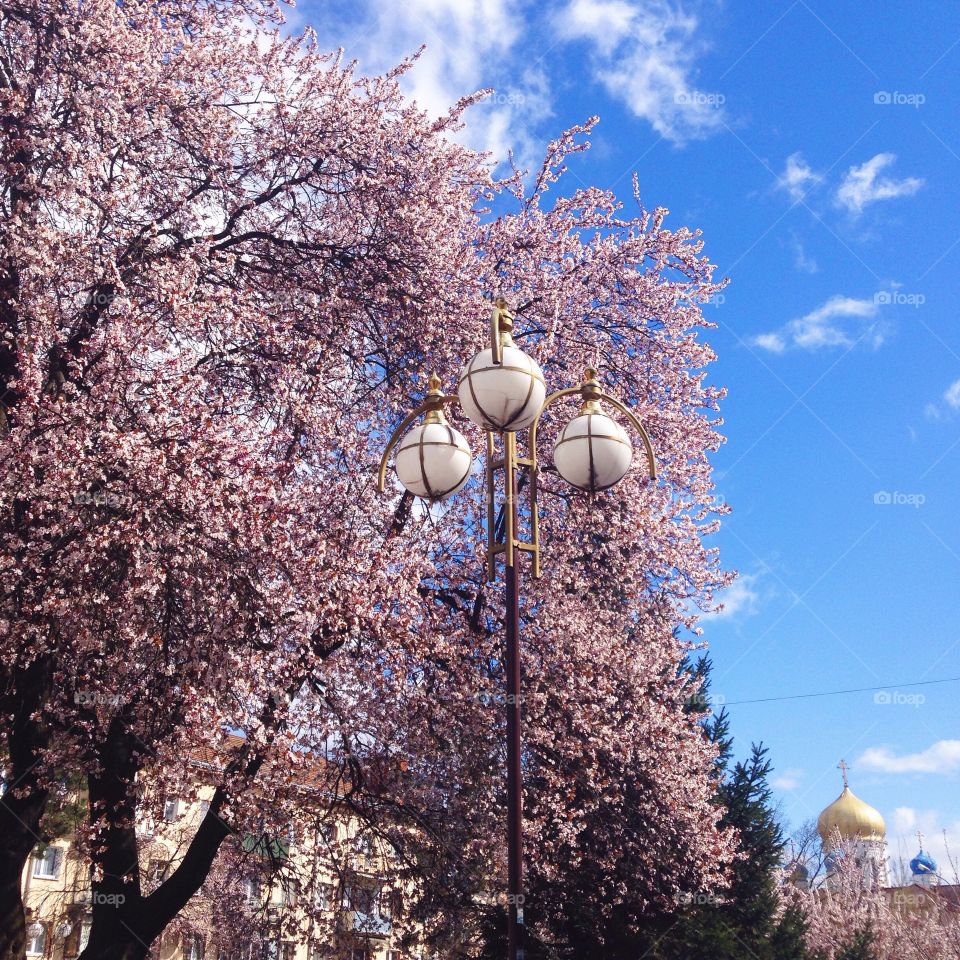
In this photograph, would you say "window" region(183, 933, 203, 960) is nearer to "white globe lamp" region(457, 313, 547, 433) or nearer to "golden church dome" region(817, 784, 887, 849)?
"white globe lamp" region(457, 313, 547, 433)

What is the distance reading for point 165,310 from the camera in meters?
12.9

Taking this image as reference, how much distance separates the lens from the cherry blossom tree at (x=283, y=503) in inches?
448

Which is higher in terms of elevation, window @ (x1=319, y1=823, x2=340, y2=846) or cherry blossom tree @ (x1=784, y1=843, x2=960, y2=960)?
window @ (x1=319, y1=823, x2=340, y2=846)

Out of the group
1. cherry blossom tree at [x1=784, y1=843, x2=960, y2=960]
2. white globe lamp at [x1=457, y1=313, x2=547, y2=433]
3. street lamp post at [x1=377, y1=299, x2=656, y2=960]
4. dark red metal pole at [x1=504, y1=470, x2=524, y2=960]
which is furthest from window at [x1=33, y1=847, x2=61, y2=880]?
white globe lamp at [x1=457, y1=313, x2=547, y2=433]

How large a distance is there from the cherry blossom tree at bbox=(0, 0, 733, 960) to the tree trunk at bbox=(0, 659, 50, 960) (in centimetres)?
4

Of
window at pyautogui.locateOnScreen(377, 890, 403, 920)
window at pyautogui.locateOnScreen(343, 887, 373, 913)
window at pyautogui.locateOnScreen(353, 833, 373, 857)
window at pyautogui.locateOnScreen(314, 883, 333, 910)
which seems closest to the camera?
window at pyautogui.locateOnScreen(314, 883, 333, 910)

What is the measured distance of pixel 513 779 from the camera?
7.41 m

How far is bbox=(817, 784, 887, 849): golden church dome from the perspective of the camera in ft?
211

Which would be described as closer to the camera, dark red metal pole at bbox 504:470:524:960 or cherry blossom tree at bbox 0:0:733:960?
dark red metal pole at bbox 504:470:524:960

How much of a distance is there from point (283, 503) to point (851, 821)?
2457 inches

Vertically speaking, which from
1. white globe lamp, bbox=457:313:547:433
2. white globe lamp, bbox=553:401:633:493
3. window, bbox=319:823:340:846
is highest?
white globe lamp, bbox=457:313:547:433

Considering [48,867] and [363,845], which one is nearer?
[363,845]

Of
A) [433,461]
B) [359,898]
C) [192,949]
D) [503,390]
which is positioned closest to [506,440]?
[503,390]

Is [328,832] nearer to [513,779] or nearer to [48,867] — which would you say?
[513,779]
